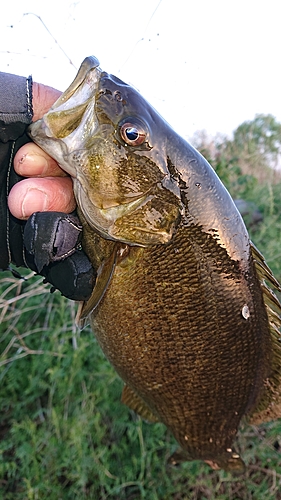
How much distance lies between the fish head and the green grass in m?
1.61

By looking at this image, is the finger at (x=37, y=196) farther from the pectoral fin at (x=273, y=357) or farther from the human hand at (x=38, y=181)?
the pectoral fin at (x=273, y=357)

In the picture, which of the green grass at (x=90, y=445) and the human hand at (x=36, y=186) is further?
the green grass at (x=90, y=445)

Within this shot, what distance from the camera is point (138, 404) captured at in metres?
2.17

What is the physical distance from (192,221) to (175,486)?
2.22 metres

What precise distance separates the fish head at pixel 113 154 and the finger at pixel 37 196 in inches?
2.5

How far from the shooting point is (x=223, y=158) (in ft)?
12.6

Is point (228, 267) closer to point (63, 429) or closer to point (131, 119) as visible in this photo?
point (131, 119)

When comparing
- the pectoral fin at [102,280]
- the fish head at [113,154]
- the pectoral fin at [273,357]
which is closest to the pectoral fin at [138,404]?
the pectoral fin at [273,357]

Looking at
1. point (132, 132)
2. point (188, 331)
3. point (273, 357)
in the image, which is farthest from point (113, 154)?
point (273, 357)

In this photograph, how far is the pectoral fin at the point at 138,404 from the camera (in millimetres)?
2155

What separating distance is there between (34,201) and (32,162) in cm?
14

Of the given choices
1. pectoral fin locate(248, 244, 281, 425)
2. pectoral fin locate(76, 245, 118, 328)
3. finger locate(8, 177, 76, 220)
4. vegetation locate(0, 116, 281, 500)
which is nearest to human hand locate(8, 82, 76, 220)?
finger locate(8, 177, 76, 220)

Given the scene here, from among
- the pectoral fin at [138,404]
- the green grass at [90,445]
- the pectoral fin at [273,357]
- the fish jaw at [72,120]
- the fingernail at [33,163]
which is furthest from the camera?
the green grass at [90,445]

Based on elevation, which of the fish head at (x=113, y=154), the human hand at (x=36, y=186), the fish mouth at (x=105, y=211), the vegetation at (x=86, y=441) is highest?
the fish head at (x=113, y=154)
